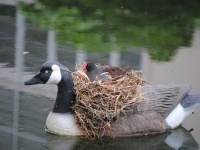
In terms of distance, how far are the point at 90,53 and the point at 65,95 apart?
3.66 metres

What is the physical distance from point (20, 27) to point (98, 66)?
5293 mm

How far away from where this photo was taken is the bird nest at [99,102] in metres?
6.33

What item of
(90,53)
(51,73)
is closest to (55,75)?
(51,73)

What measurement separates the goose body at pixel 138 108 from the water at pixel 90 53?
102 mm

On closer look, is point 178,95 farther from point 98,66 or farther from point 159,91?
point 98,66

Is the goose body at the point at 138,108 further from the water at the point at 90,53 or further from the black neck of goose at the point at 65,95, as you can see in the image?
the water at the point at 90,53

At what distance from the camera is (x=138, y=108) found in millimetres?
6629

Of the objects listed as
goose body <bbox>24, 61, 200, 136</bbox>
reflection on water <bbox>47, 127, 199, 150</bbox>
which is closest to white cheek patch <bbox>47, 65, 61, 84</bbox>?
goose body <bbox>24, 61, 200, 136</bbox>

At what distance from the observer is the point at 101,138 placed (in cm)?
649

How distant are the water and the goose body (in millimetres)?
102

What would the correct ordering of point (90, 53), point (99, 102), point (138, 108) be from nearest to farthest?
1. point (99, 102)
2. point (138, 108)
3. point (90, 53)

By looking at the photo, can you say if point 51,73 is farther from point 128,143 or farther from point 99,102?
point 128,143

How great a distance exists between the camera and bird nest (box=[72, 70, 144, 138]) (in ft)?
20.8

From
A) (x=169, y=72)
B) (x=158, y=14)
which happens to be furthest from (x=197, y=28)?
(x=169, y=72)
